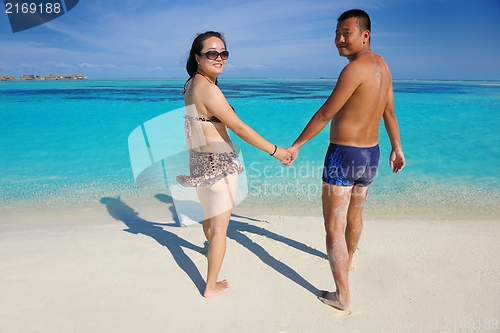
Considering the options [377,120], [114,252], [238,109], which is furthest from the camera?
[238,109]

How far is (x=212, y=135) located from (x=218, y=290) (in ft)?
4.27

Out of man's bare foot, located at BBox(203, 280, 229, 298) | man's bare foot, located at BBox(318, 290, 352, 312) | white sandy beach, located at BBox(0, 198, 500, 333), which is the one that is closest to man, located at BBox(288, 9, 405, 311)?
man's bare foot, located at BBox(318, 290, 352, 312)

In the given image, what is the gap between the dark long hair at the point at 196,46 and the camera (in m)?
2.37

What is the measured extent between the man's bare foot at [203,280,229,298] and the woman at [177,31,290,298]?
2 cm

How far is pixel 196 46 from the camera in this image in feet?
7.80

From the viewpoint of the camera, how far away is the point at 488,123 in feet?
48.2

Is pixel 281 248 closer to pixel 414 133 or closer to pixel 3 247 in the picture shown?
pixel 3 247

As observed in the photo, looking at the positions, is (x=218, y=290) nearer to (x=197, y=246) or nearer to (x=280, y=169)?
(x=197, y=246)

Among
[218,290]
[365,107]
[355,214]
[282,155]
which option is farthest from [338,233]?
[218,290]

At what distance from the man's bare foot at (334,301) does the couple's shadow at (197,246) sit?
9 centimetres

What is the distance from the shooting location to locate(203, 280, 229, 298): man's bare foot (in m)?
2.70

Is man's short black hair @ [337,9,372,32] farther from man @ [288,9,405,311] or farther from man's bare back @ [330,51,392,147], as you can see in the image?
man's bare back @ [330,51,392,147]

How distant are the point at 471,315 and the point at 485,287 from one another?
454 mm

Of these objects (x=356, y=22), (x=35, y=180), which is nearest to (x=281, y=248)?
(x=356, y=22)
